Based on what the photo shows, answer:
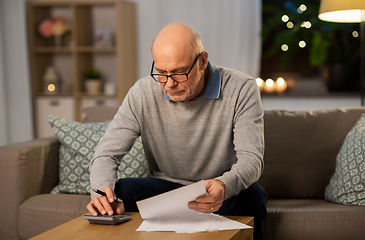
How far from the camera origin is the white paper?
1055mm

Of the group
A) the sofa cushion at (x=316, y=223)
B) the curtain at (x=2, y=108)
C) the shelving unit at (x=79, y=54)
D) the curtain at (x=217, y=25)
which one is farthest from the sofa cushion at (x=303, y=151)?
the curtain at (x=2, y=108)

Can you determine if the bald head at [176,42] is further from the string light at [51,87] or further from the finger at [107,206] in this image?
the string light at [51,87]

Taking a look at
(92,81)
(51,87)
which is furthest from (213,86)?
(51,87)

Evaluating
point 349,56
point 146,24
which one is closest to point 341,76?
point 349,56

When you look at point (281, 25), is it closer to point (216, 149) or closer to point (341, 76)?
point (341, 76)

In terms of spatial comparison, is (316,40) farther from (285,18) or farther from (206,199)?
(206,199)

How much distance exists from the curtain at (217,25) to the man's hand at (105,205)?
2.63 m

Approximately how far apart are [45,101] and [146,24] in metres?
1.21

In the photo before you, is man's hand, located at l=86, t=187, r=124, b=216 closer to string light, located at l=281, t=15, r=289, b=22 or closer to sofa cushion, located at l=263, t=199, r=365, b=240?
sofa cushion, located at l=263, t=199, r=365, b=240

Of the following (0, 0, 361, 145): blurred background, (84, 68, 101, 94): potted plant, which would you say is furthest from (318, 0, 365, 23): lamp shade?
(84, 68, 101, 94): potted plant

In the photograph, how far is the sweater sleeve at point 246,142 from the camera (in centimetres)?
124

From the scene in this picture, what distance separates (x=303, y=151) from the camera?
6.48ft

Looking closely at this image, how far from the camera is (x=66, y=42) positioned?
4125 mm

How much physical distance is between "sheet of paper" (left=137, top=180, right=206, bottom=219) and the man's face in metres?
0.42
